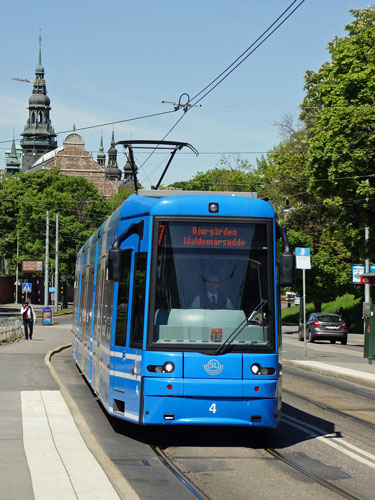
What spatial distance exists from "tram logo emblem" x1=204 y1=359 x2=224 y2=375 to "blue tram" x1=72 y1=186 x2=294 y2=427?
0.04ft

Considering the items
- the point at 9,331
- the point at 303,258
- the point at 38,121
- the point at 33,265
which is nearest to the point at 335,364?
the point at 303,258

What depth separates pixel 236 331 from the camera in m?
10.6

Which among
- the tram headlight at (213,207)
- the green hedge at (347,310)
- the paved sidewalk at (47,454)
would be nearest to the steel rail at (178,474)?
the paved sidewalk at (47,454)

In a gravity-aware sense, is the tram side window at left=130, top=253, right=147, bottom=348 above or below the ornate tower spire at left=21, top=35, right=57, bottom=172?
below

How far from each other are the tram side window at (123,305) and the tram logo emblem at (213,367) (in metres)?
1.28

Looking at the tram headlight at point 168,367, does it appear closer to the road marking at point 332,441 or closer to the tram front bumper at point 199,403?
the tram front bumper at point 199,403

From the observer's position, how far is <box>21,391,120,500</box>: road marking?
7517 millimetres

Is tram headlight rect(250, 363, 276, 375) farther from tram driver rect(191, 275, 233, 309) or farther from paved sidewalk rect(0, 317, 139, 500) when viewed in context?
paved sidewalk rect(0, 317, 139, 500)

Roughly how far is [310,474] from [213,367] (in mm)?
1900

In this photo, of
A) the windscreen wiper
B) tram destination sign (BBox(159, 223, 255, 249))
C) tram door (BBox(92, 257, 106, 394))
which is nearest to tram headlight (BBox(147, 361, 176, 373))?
the windscreen wiper

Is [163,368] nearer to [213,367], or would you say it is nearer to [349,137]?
[213,367]

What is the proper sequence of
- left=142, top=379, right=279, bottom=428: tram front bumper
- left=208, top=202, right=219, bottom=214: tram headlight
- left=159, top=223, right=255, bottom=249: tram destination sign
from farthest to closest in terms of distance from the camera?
1. left=208, top=202, right=219, bottom=214: tram headlight
2. left=159, top=223, right=255, bottom=249: tram destination sign
3. left=142, top=379, right=279, bottom=428: tram front bumper

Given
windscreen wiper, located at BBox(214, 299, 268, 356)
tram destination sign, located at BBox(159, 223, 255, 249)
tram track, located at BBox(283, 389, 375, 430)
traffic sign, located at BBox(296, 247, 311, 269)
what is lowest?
tram track, located at BBox(283, 389, 375, 430)

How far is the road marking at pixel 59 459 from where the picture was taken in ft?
24.7
